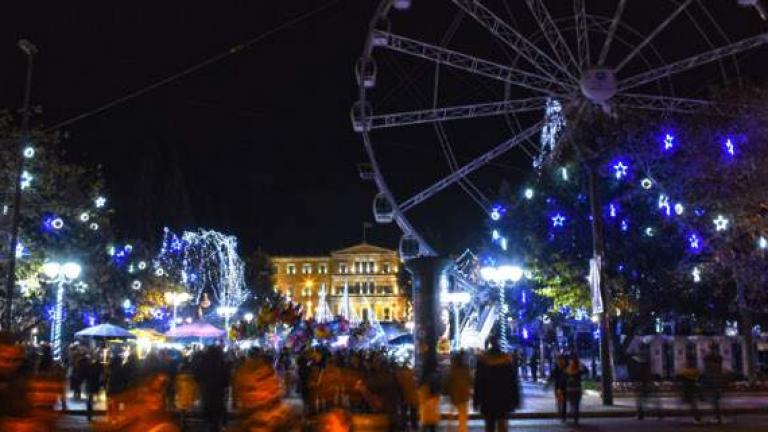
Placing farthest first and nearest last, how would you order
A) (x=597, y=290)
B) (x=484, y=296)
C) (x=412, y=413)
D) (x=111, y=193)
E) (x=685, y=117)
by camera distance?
1. (x=111, y=193)
2. (x=484, y=296)
3. (x=685, y=117)
4. (x=597, y=290)
5. (x=412, y=413)

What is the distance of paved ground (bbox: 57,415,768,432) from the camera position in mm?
20781

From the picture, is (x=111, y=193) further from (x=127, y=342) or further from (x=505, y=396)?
(x=505, y=396)

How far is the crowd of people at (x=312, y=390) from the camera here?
29.3 ft

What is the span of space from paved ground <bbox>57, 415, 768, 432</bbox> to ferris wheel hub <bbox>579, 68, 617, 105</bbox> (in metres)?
12.3

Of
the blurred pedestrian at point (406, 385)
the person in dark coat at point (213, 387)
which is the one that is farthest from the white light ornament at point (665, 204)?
the person in dark coat at point (213, 387)

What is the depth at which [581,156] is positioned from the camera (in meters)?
29.4

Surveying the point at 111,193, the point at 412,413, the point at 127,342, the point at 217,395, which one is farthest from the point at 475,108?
the point at 111,193

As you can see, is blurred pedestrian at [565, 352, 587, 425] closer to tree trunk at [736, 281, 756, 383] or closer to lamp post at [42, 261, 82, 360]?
tree trunk at [736, 281, 756, 383]

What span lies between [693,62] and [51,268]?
91.4ft

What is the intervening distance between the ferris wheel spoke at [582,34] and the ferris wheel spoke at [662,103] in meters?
1.97

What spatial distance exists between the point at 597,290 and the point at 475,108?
11.6 m

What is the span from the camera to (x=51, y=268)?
38.2 metres

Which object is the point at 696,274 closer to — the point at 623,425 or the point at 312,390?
the point at 623,425

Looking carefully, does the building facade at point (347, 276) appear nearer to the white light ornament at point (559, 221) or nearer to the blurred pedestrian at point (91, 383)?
the white light ornament at point (559, 221)
